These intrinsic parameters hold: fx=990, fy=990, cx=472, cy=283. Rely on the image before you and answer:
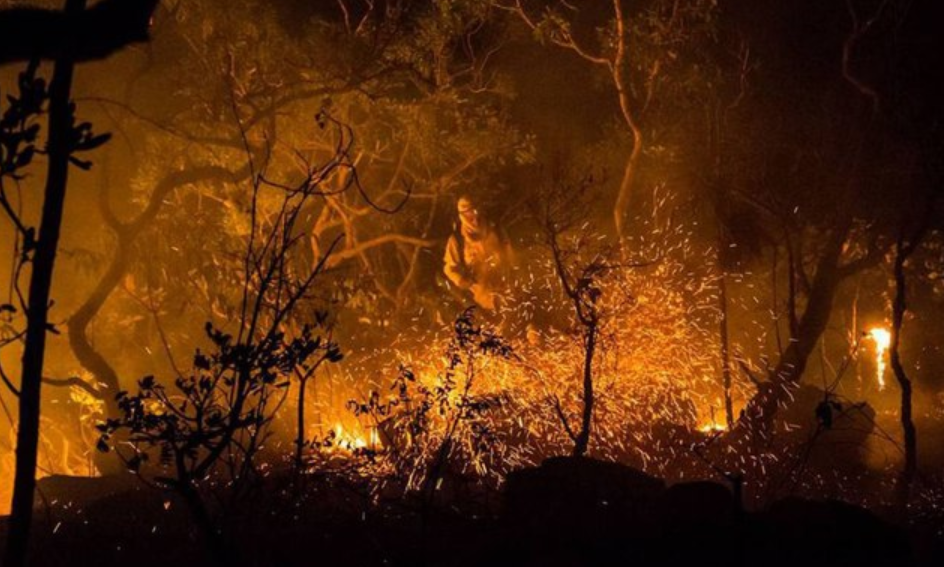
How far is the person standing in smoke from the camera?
636 inches

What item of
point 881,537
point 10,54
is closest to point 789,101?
point 881,537

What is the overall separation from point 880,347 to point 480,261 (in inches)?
443

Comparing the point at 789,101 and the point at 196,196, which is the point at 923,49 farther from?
the point at 196,196

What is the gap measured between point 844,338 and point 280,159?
1487cm

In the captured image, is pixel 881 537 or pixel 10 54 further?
pixel 881 537

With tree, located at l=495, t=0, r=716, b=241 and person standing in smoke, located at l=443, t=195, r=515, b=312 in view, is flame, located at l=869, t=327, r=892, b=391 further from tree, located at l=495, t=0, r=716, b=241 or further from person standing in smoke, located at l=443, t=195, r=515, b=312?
person standing in smoke, located at l=443, t=195, r=515, b=312

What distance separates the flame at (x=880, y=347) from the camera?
73.0 feet

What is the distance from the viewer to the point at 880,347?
22531 millimetres

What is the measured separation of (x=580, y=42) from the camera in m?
19.1

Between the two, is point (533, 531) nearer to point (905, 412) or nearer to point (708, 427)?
point (905, 412)

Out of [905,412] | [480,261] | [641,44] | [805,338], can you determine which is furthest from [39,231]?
[641,44]

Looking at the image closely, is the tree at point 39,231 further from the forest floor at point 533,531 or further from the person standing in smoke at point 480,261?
the person standing in smoke at point 480,261

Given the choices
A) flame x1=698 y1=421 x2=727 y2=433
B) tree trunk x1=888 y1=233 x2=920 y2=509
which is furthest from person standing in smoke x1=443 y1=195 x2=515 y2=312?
tree trunk x1=888 y1=233 x2=920 y2=509

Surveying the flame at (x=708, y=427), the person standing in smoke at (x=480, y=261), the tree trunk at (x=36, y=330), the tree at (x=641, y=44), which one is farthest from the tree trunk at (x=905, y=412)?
the tree trunk at (x=36, y=330)
